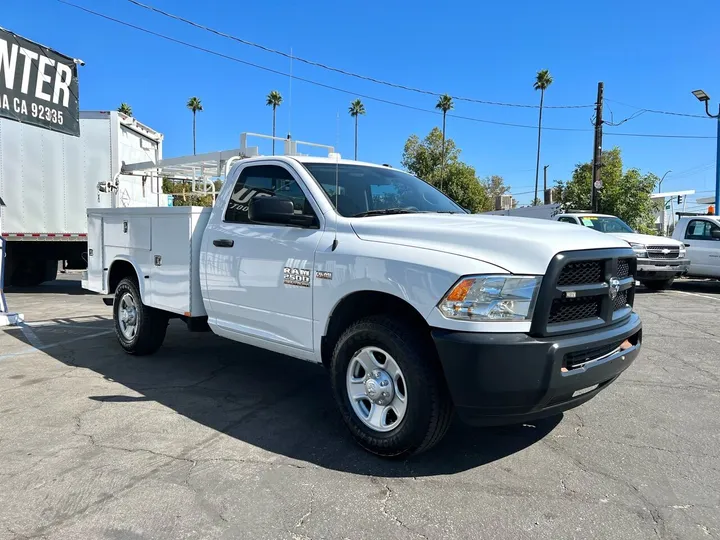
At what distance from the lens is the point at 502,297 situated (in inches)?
119

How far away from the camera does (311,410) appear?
177 inches

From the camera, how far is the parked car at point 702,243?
516 inches

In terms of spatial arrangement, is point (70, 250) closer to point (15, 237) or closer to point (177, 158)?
point (15, 237)

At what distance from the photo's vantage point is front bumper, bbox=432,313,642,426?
2959 mm

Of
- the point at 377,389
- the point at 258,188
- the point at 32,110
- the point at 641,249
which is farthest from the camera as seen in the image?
the point at 641,249

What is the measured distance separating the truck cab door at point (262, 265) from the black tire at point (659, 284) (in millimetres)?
10987

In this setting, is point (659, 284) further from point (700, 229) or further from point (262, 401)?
point (262, 401)

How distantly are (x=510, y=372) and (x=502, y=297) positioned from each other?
16.1 inches

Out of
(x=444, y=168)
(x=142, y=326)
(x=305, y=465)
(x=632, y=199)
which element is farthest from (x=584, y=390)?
(x=444, y=168)

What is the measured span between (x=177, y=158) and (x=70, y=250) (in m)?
5.60

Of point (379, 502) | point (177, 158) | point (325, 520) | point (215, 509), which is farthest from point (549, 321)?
point (177, 158)

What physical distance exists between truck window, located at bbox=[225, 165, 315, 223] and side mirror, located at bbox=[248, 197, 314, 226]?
10.0 inches

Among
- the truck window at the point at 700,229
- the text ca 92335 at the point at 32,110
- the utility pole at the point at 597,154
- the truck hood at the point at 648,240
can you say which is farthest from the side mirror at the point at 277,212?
the utility pole at the point at 597,154

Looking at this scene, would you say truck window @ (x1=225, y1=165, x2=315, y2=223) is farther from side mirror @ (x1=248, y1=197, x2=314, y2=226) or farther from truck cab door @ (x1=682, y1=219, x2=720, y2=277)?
truck cab door @ (x1=682, y1=219, x2=720, y2=277)
